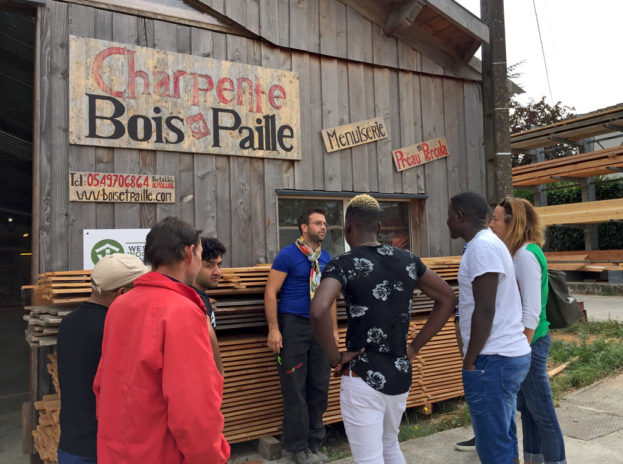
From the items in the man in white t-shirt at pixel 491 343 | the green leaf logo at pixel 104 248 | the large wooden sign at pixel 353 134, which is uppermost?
the large wooden sign at pixel 353 134

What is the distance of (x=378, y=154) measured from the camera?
6645 millimetres

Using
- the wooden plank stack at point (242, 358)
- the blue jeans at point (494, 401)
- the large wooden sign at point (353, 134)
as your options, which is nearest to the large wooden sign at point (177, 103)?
the large wooden sign at point (353, 134)

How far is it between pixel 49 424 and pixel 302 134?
155 inches

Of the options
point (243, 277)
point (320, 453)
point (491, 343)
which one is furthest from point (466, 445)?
point (243, 277)

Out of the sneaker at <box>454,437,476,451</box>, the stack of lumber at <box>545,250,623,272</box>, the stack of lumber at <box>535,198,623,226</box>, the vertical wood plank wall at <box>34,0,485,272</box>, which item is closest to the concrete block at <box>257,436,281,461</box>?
the sneaker at <box>454,437,476,451</box>

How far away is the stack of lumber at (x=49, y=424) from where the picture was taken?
4.02m

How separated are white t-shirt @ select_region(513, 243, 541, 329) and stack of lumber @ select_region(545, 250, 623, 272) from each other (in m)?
13.7

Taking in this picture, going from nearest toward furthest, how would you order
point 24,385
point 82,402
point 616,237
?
point 82,402
point 24,385
point 616,237

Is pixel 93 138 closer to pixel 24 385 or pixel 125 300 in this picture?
pixel 125 300

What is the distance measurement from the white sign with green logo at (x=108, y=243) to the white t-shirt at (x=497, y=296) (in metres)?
3.08

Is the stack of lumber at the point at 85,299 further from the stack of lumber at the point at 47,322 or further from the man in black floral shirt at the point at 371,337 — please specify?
the man in black floral shirt at the point at 371,337

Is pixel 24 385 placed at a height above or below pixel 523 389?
below

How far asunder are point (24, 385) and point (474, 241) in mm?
7776

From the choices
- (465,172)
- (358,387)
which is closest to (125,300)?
(358,387)
